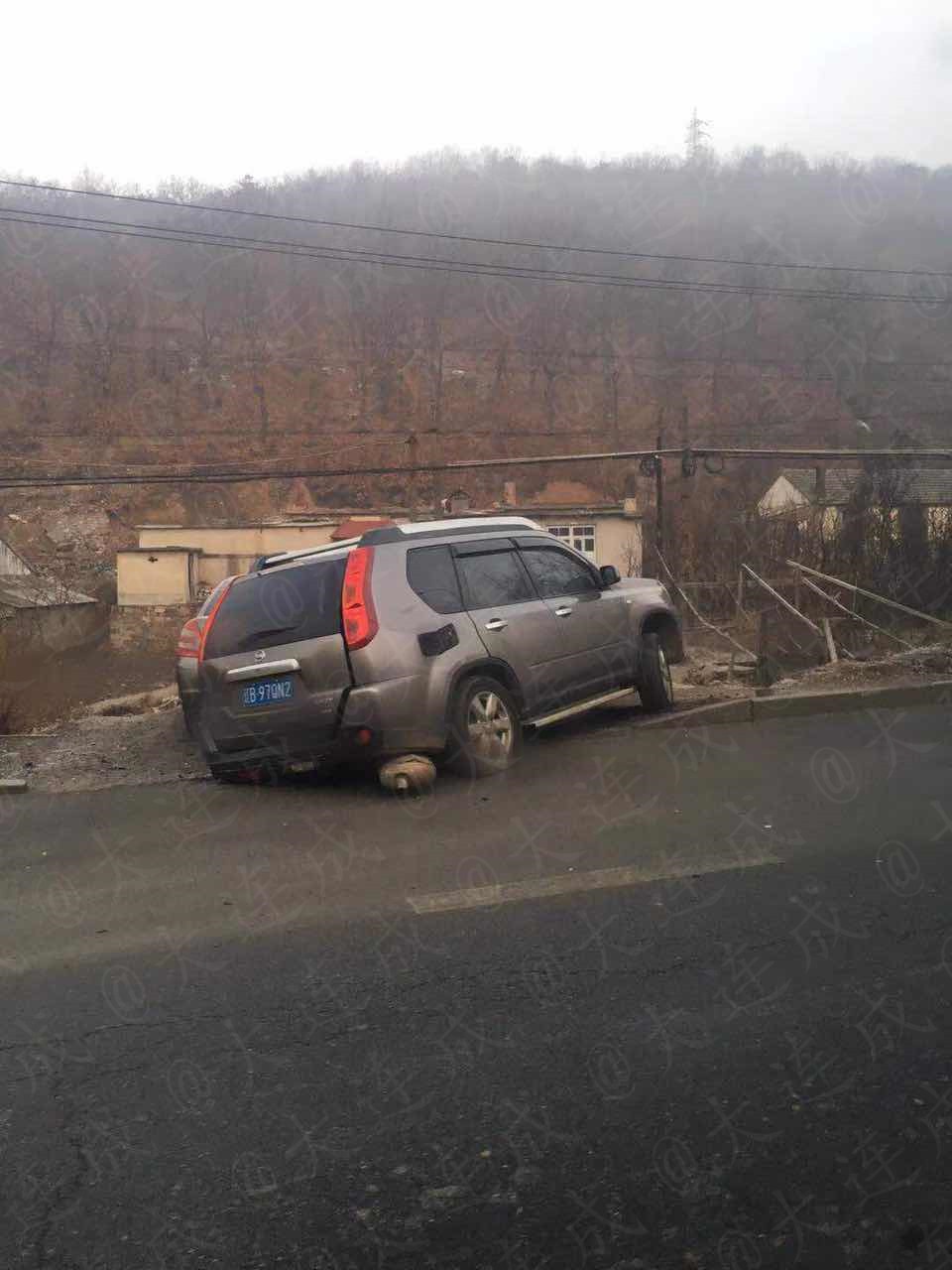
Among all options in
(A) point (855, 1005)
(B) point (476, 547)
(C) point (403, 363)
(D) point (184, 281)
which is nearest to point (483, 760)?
(B) point (476, 547)

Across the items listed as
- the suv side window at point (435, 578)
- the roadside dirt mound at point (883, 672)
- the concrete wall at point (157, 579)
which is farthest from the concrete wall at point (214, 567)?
the suv side window at point (435, 578)

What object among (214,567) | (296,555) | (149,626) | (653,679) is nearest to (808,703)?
(653,679)

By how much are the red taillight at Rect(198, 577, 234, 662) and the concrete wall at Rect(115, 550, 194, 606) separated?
37684 mm

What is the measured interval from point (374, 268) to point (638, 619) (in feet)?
314

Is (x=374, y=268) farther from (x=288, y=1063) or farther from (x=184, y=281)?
(x=288, y=1063)

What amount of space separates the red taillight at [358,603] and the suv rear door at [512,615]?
2.85ft

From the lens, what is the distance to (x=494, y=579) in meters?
8.71

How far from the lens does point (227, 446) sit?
80.6 metres

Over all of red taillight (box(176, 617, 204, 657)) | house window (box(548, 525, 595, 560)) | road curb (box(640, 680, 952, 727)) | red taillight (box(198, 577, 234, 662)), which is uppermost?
red taillight (box(198, 577, 234, 662))

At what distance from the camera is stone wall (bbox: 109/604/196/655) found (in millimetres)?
43344

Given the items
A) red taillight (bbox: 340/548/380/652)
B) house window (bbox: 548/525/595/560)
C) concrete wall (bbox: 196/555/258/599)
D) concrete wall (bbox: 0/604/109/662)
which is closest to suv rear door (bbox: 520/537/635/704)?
red taillight (bbox: 340/548/380/652)

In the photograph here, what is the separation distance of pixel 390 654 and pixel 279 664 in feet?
2.59

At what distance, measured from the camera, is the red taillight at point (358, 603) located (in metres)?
7.60

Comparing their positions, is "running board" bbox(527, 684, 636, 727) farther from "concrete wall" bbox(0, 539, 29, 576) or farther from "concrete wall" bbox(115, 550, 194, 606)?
"concrete wall" bbox(0, 539, 29, 576)
